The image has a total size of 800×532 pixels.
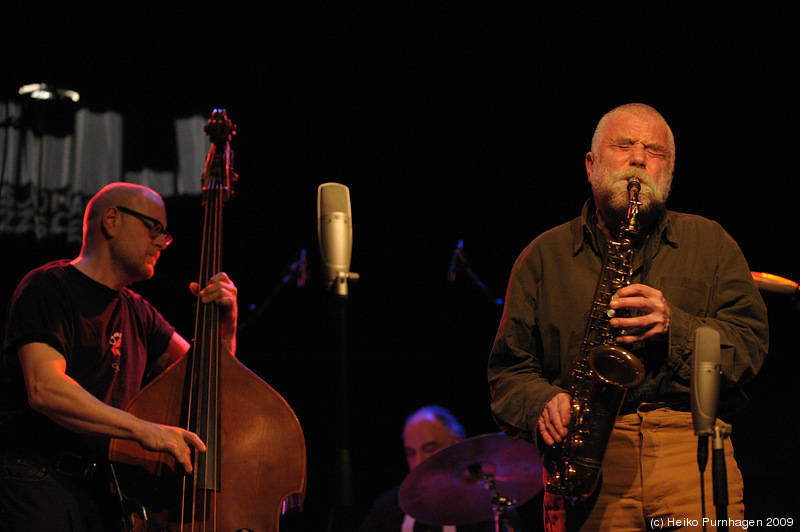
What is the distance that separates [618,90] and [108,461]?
4343mm

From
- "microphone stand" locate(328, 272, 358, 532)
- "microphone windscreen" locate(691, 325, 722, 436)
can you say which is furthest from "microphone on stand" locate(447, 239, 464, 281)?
"microphone windscreen" locate(691, 325, 722, 436)

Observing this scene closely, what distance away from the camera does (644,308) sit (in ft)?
7.84

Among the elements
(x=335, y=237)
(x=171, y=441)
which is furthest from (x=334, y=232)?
(x=171, y=441)

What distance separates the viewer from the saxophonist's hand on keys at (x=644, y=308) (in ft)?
7.79

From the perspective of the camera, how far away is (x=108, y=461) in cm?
276

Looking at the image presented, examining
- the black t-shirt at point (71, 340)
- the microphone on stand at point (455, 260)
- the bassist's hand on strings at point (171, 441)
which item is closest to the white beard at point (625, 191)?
the bassist's hand on strings at point (171, 441)

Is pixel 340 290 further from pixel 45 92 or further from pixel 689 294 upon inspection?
pixel 45 92

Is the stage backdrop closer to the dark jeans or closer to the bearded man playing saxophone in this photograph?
the dark jeans

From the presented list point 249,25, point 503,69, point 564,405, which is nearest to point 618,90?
point 503,69

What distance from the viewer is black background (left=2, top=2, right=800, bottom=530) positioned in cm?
528

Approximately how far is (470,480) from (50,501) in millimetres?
2606

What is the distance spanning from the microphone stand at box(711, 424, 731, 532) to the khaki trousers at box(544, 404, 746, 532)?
1.06 ft

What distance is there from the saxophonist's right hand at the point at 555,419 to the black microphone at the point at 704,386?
456 mm

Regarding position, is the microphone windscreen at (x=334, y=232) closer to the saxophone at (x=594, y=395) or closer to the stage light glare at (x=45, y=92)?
the saxophone at (x=594, y=395)
